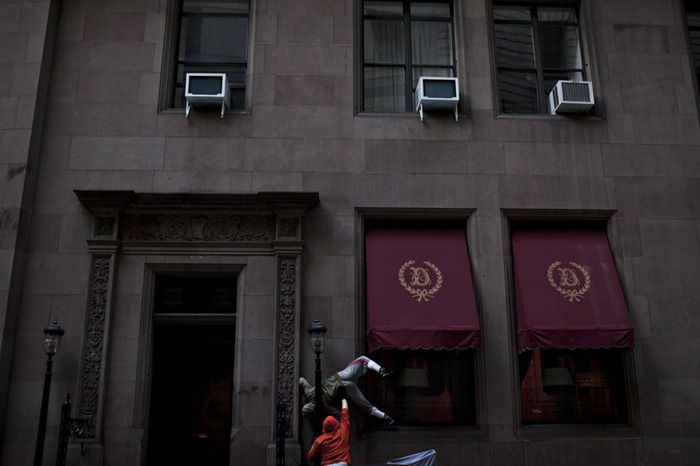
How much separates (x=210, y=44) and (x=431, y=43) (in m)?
4.53

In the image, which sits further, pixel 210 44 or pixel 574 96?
pixel 210 44

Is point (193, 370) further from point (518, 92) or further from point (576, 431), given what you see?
point (518, 92)

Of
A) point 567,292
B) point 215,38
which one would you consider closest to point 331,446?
point 567,292

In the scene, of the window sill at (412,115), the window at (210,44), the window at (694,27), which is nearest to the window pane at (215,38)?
the window at (210,44)

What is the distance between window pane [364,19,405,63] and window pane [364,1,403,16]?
0.19m

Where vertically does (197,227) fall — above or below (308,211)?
below

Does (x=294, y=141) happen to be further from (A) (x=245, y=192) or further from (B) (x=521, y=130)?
(B) (x=521, y=130)

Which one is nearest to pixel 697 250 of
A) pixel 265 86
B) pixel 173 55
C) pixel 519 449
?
pixel 519 449

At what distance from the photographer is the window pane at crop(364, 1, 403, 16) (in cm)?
1363

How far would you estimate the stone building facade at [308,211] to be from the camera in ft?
36.2

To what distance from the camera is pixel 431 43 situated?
13484 mm

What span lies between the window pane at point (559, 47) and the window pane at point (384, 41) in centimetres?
298

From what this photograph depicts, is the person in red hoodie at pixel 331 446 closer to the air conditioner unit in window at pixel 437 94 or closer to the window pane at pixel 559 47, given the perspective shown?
the air conditioner unit in window at pixel 437 94

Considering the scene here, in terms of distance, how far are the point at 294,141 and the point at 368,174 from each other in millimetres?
1527
